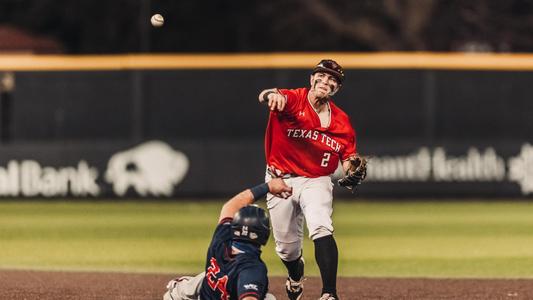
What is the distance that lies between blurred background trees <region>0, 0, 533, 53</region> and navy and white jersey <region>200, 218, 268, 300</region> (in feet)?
79.1

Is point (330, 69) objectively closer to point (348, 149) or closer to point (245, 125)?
point (348, 149)

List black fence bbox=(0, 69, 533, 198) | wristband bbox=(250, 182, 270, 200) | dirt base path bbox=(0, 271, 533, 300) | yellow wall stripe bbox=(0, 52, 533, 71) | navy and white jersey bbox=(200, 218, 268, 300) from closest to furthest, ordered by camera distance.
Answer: navy and white jersey bbox=(200, 218, 268, 300) < wristband bbox=(250, 182, 270, 200) < dirt base path bbox=(0, 271, 533, 300) < black fence bbox=(0, 69, 533, 198) < yellow wall stripe bbox=(0, 52, 533, 71)

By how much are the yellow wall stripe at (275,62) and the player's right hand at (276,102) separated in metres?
13.4

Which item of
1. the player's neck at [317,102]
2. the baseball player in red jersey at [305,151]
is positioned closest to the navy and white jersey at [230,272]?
the baseball player in red jersey at [305,151]

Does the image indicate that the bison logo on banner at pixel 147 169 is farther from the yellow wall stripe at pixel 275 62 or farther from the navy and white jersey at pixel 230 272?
the navy and white jersey at pixel 230 272

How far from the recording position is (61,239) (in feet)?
49.3

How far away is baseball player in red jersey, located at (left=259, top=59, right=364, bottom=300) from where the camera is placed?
27.6ft

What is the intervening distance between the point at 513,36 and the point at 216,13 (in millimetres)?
10638

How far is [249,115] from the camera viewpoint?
2194cm

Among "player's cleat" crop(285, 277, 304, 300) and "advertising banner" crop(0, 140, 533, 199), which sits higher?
"advertising banner" crop(0, 140, 533, 199)

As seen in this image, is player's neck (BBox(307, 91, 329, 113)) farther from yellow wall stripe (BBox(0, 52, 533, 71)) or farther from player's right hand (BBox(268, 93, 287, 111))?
yellow wall stripe (BBox(0, 52, 533, 71))

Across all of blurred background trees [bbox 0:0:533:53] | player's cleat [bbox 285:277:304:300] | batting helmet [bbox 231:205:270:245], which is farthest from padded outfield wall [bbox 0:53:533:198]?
batting helmet [bbox 231:205:270:245]

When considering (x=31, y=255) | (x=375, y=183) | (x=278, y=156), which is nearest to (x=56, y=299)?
(x=278, y=156)

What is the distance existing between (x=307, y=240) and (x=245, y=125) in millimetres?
7108
